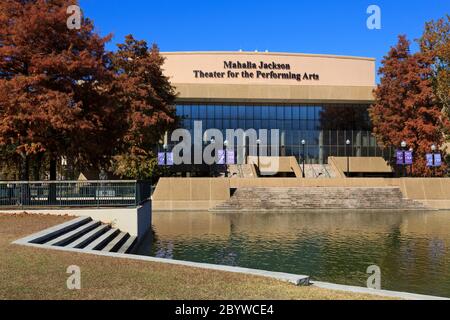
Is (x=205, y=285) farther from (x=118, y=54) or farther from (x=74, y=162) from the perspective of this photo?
(x=118, y=54)

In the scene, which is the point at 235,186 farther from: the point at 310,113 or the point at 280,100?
the point at 310,113

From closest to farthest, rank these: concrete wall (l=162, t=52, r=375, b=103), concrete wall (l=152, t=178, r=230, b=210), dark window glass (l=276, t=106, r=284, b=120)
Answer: concrete wall (l=152, t=178, r=230, b=210), concrete wall (l=162, t=52, r=375, b=103), dark window glass (l=276, t=106, r=284, b=120)

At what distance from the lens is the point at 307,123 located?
2520 inches

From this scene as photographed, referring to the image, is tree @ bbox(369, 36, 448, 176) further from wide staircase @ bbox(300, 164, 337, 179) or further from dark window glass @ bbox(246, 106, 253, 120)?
dark window glass @ bbox(246, 106, 253, 120)

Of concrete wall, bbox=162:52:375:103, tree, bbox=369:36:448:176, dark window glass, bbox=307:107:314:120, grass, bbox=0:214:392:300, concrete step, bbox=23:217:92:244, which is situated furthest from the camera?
dark window glass, bbox=307:107:314:120

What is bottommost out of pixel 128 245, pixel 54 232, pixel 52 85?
pixel 128 245

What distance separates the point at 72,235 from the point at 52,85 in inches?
357

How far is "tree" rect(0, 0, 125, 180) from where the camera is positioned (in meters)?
21.2

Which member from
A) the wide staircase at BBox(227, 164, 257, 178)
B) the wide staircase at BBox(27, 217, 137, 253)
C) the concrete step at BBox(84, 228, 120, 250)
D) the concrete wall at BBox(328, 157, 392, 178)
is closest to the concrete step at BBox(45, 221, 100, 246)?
the wide staircase at BBox(27, 217, 137, 253)

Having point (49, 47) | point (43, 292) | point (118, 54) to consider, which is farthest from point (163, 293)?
point (118, 54)

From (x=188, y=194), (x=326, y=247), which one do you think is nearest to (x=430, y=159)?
(x=188, y=194)

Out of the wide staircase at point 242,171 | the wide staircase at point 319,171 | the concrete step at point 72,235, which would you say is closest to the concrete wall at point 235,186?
the wide staircase at point 242,171

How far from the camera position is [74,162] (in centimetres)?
2595

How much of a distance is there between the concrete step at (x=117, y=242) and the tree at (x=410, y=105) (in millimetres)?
35921
